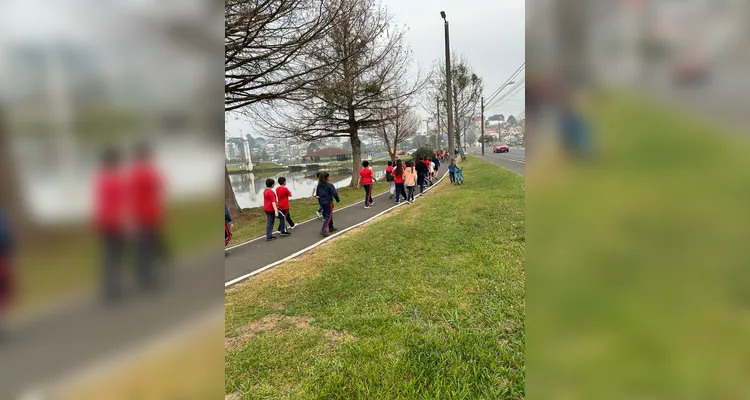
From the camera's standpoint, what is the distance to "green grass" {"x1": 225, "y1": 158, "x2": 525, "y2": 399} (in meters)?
2.69

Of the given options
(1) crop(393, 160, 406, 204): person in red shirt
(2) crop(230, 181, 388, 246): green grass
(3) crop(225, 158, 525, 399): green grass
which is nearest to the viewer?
(3) crop(225, 158, 525, 399): green grass

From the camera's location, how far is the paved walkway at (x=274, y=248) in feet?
22.3

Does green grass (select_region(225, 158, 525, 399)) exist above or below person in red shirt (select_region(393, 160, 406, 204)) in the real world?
below
